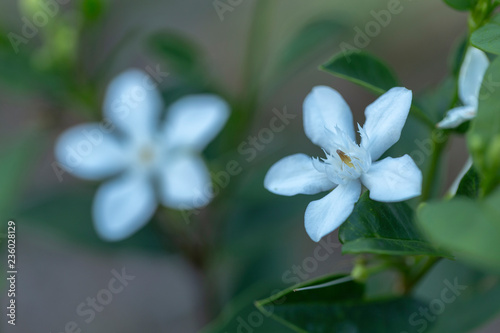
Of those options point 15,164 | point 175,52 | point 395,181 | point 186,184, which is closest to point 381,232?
point 395,181

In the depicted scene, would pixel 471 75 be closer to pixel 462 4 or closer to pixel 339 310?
pixel 462 4

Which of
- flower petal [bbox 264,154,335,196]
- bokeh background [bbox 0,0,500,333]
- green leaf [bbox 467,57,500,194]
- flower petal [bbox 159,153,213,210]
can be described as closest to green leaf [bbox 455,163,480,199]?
green leaf [bbox 467,57,500,194]

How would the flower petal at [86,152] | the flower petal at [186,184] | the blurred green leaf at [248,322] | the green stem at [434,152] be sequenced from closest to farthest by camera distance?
the green stem at [434,152], the blurred green leaf at [248,322], the flower petal at [186,184], the flower petal at [86,152]

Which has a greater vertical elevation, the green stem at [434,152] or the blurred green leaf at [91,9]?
the blurred green leaf at [91,9]

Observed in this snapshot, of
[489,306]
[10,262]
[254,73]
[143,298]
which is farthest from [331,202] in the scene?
[143,298]

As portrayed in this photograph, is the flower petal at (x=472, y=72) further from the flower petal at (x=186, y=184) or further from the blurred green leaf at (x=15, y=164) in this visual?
the blurred green leaf at (x=15, y=164)

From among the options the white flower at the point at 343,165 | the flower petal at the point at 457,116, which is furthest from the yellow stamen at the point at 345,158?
the flower petal at the point at 457,116

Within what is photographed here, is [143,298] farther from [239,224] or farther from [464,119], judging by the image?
[464,119]
